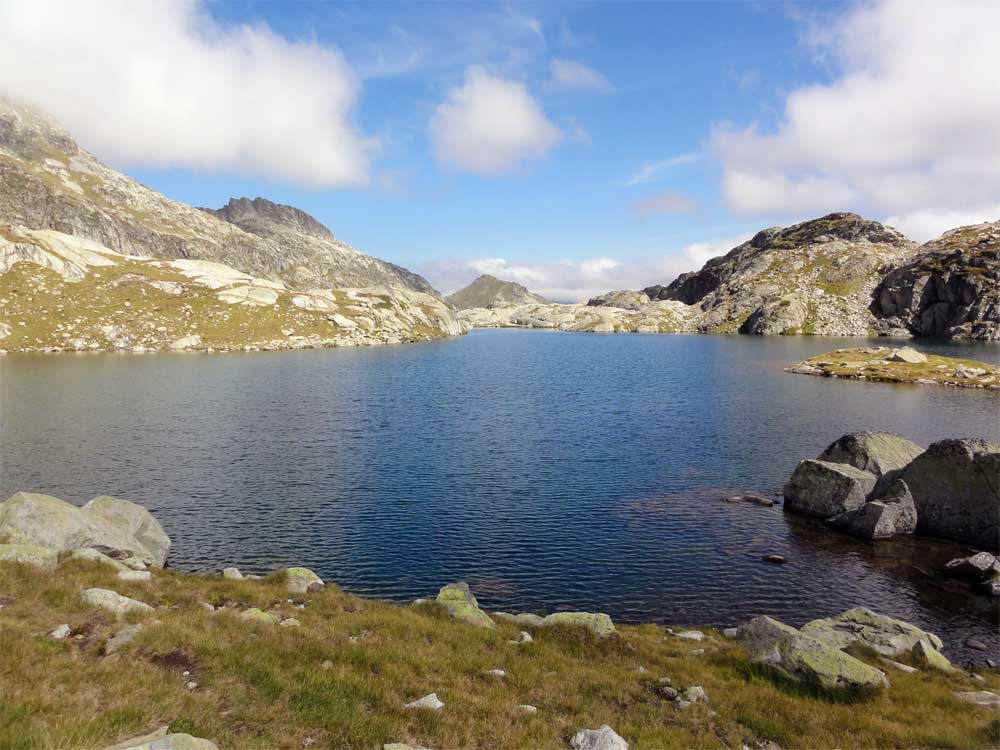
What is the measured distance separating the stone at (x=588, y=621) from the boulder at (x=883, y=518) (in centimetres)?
Result: 3022

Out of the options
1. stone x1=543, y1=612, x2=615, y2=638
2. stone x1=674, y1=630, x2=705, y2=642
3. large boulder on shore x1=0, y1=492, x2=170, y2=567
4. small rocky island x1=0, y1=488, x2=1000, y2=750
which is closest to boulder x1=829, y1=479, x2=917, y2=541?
small rocky island x1=0, y1=488, x2=1000, y2=750

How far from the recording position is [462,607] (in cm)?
2755

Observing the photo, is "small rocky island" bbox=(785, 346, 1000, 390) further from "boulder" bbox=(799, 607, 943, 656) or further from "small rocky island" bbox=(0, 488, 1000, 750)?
"boulder" bbox=(799, 607, 943, 656)

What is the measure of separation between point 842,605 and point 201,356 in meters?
170

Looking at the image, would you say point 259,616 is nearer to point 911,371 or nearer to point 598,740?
point 598,740

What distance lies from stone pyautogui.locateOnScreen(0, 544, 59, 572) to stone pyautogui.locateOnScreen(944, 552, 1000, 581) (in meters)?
52.7

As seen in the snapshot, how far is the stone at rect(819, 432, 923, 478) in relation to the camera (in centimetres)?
5253

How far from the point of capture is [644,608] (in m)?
33.5

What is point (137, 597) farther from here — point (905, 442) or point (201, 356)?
point (201, 356)

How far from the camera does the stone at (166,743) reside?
11.6 m

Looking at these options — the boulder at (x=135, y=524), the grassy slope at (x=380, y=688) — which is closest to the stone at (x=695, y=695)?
the grassy slope at (x=380, y=688)

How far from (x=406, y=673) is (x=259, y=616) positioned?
7.95m

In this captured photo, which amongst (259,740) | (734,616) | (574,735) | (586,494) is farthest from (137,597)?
(586,494)

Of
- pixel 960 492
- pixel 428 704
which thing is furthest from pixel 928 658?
pixel 960 492
